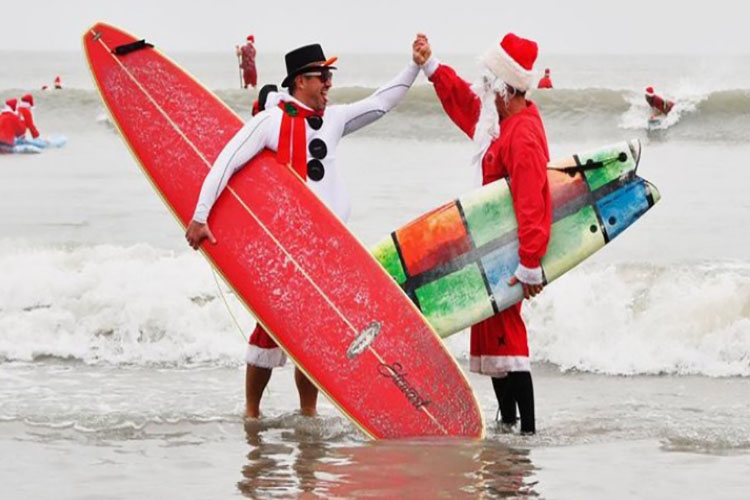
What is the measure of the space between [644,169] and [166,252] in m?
8.14

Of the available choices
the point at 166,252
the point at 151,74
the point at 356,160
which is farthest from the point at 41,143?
the point at 151,74

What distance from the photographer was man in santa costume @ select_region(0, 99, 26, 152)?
22.5 meters

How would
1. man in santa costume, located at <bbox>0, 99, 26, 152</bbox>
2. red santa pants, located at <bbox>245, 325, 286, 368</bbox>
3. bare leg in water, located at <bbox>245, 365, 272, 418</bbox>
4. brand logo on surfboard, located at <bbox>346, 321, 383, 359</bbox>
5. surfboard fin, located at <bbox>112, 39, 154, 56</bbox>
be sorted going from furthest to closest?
man in santa costume, located at <bbox>0, 99, 26, 152</bbox>
surfboard fin, located at <bbox>112, 39, 154, 56</bbox>
bare leg in water, located at <bbox>245, 365, 272, 418</bbox>
red santa pants, located at <bbox>245, 325, 286, 368</bbox>
brand logo on surfboard, located at <bbox>346, 321, 383, 359</bbox>

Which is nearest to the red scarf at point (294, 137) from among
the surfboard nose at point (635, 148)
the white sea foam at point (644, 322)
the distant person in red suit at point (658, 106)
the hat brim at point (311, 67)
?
the hat brim at point (311, 67)

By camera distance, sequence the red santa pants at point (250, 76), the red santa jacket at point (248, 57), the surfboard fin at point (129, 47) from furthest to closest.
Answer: the red santa pants at point (250, 76) → the red santa jacket at point (248, 57) → the surfboard fin at point (129, 47)

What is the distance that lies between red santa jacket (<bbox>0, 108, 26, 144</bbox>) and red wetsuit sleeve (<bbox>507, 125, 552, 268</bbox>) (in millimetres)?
17618

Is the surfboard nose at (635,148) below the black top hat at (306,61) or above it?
below

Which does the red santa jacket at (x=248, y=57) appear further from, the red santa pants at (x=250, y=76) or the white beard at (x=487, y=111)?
the white beard at (x=487, y=111)

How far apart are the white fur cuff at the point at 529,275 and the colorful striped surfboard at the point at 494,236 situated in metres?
0.10

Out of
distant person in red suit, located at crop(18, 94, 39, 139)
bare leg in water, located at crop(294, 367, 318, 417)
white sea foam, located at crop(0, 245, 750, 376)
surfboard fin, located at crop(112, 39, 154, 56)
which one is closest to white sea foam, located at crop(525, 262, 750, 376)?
white sea foam, located at crop(0, 245, 750, 376)

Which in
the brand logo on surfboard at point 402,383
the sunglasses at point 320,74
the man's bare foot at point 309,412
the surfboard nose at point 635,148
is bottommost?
the man's bare foot at point 309,412

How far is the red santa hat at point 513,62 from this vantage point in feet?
19.6

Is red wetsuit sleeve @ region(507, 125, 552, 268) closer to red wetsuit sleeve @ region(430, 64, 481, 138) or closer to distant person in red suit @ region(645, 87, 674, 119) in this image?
red wetsuit sleeve @ region(430, 64, 481, 138)

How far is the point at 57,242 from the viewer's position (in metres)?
12.2
